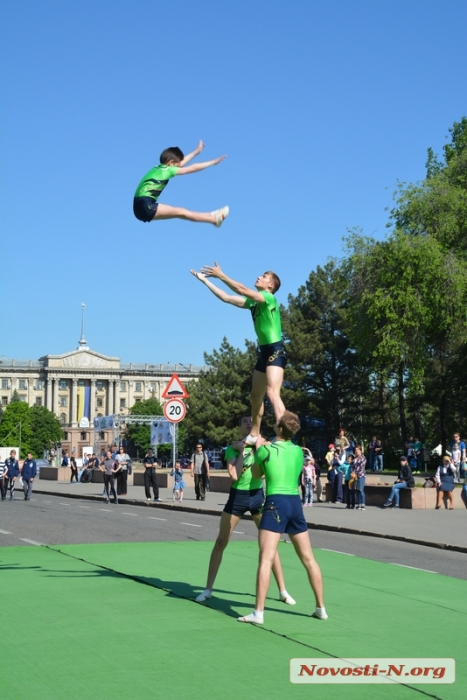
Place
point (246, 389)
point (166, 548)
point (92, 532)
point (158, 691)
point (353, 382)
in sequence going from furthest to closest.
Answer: point (246, 389) → point (353, 382) → point (92, 532) → point (166, 548) → point (158, 691)

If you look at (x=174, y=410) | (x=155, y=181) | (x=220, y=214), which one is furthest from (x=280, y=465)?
(x=174, y=410)

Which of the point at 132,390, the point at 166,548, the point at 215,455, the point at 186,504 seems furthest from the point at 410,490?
the point at 132,390

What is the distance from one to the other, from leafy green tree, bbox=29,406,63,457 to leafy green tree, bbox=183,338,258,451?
3094 inches

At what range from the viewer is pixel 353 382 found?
3105 inches

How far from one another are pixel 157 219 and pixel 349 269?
4654cm

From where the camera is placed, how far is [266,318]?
392 inches

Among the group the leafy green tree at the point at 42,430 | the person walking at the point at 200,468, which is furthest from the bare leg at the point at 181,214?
the leafy green tree at the point at 42,430

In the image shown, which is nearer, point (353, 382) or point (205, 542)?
point (205, 542)

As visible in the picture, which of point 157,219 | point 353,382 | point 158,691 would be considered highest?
point 353,382

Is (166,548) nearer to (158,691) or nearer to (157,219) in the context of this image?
(157,219)

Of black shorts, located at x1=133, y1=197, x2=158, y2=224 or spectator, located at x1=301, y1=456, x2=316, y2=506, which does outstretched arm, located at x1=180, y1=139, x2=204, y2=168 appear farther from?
spectator, located at x1=301, y1=456, x2=316, y2=506

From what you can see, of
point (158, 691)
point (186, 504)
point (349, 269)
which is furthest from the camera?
point (349, 269)

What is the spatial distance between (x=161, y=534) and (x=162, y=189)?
11.7m

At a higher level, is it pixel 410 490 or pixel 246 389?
pixel 246 389
